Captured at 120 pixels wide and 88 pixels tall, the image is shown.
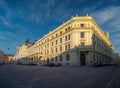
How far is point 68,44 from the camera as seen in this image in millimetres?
44062

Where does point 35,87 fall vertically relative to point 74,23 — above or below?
below

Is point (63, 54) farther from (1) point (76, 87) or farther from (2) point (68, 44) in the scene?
(1) point (76, 87)

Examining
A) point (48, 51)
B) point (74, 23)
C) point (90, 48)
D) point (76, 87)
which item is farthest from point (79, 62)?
point (76, 87)

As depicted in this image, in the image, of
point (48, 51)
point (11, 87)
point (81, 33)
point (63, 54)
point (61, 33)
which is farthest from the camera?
point (48, 51)

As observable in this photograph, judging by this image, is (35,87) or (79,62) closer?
(35,87)

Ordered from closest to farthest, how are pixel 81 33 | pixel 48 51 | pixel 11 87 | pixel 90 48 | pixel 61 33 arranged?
pixel 11 87
pixel 90 48
pixel 81 33
pixel 61 33
pixel 48 51

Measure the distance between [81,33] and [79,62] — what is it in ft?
33.3

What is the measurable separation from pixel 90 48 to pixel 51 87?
33224 millimetres

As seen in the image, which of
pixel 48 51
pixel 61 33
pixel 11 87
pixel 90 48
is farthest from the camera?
pixel 48 51

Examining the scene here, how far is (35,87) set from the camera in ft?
23.9

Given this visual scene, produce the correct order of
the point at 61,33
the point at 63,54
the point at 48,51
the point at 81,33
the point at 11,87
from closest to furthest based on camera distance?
the point at 11,87
the point at 81,33
the point at 63,54
the point at 61,33
the point at 48,51

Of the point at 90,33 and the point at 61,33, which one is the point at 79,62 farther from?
the point at 61,33

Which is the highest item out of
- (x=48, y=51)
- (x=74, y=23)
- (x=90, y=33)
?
(x=74, y=23)

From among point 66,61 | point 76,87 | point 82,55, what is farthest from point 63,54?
point 76,87
